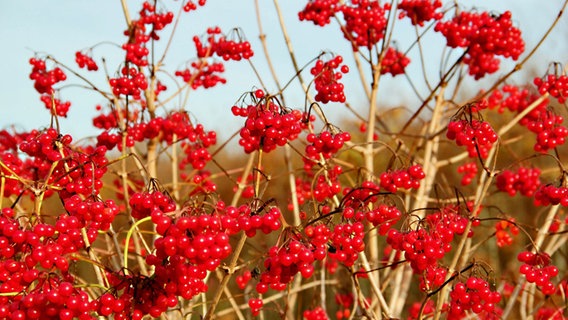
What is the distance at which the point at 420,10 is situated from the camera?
389cm

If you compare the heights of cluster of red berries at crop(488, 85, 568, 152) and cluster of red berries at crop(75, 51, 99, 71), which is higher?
cluster of red berries at crop(75, 51, 99, 71)

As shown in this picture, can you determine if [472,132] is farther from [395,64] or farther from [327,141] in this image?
[395,64]

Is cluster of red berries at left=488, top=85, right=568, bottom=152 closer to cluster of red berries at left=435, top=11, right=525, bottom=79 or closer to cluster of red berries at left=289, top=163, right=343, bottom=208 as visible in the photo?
cluster of red berries at left=435, top=11, right=525, bottom=79

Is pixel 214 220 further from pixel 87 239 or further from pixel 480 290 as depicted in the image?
pixel 480 290

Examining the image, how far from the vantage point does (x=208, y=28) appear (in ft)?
13.2

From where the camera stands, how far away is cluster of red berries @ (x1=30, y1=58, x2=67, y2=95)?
3561 mm

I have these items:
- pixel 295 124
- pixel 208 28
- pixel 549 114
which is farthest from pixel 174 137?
pixel 549 114

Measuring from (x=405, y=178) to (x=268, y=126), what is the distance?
73cm

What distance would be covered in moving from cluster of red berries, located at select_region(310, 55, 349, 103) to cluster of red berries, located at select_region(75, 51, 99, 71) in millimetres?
1361

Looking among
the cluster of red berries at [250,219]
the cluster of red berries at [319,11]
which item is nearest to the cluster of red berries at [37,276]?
the cluster of red berries at [250,219]

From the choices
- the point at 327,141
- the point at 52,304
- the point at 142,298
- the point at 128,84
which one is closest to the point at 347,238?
the point at 327,141

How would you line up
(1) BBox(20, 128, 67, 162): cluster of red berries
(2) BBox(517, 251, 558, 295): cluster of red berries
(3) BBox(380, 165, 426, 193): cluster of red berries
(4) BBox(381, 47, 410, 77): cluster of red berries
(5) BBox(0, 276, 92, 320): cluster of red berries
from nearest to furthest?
1. (5) BBox(0, 276, 92, 320): cluster of red berries
2. (1) BBox(20, 128, 67, 162): cluster of red berries
3. (2) BBox(517, 251, 558, 295): cluster of red berries
4. (3) BBox(380, 165, 426, 193): cluster of red berries
5. (4) BBox(381, 47, 410, 77): cluster of red berries

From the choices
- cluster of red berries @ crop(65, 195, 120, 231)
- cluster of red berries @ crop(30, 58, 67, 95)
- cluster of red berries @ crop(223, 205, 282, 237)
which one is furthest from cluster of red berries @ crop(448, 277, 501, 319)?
cluster of red berries @ crop(30, 58, 67, 95)

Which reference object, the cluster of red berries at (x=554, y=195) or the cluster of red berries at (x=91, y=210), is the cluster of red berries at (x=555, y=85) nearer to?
the cluster of red berries at (x=554, y=195)
